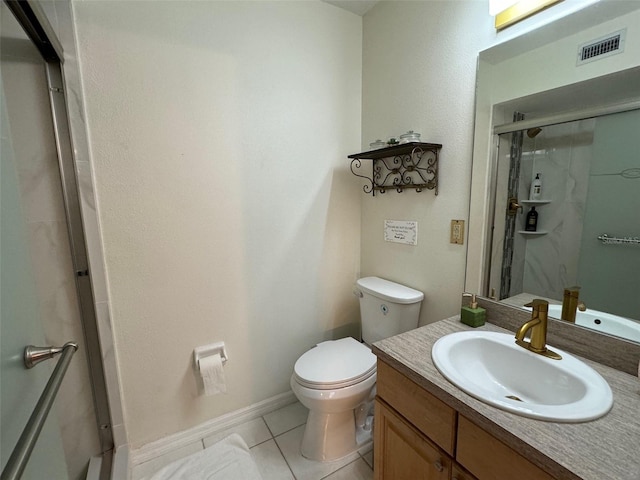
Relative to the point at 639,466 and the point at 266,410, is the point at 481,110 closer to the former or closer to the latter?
the point at 639,466

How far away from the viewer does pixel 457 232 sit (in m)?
1.34

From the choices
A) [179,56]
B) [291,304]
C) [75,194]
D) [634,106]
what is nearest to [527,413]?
[634,106]

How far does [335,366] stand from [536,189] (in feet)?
3.82

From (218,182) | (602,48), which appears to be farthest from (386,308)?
(602,48)

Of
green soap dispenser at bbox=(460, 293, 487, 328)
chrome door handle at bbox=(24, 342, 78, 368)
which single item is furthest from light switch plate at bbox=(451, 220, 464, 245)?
chrome door handle at bbox=(24, 342, 78, 368)

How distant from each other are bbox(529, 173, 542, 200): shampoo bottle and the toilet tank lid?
26.6 inches

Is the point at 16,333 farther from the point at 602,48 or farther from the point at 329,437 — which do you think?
the point at 602,48

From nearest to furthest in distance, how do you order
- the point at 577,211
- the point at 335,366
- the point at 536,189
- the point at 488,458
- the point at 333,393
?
the point at 488,458 < the point at 577,211 < the point at 536,189 < the point at 333,393 < the point at 335,366

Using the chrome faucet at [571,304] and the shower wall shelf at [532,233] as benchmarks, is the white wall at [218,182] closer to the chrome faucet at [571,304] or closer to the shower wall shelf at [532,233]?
the shower wall shelf at [532,233]

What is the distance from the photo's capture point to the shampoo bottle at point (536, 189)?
106 cm

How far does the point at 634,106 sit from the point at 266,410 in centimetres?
213

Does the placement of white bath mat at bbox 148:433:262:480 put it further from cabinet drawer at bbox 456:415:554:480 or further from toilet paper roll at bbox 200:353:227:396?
cabinet drawer at bbox 456:415:554:480

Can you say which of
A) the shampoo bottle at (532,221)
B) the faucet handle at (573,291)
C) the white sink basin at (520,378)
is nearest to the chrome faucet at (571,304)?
the faucet handle at (573,291)

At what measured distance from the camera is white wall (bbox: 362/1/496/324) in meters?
1.27
